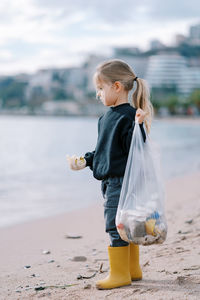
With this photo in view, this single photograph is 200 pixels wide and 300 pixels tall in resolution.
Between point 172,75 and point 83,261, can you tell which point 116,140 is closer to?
point 83,261

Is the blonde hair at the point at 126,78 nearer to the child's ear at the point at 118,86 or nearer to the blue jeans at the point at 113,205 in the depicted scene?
the child's ear at the point at 118,86

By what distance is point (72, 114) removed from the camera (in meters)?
101

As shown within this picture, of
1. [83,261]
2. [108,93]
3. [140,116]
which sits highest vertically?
[108,93]

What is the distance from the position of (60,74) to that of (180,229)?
149876 millimetres

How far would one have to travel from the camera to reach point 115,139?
7.38 feet

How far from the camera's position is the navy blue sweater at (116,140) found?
2.24 m

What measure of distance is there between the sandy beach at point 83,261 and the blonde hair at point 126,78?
2.60 feet

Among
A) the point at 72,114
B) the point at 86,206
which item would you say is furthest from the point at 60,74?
the point at 86,206

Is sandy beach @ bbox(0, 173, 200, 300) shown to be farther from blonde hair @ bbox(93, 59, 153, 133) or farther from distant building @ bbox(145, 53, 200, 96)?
distant building @ bbox(145, 53, 200, 96)

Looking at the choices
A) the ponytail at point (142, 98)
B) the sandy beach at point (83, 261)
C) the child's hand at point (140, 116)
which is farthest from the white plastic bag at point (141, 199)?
the sandy beach at point (83, 261)

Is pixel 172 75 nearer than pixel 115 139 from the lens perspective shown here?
No

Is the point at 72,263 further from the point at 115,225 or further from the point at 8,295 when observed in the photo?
the point at 115,225

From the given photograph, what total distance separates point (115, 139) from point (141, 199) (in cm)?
32

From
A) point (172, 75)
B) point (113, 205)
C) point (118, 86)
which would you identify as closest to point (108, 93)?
point (118, 86)
